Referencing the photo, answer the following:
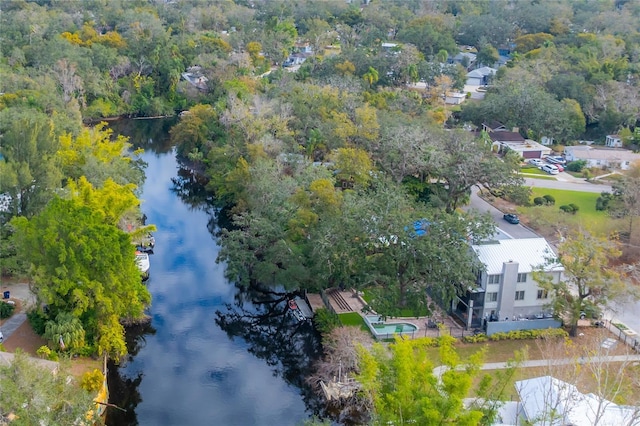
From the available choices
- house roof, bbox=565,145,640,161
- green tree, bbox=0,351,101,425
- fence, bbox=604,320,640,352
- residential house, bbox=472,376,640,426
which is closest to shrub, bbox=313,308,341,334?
residential house, bbox=472,376,640,426

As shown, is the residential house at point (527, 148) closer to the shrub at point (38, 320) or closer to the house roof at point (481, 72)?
the house roof at point (481, 72)

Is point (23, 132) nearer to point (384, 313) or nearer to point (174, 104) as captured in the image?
point (384, 313)

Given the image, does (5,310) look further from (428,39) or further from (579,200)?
(428,39)

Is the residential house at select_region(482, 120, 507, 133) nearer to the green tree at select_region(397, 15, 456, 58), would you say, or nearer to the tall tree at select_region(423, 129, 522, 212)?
the tall tree at select_region(423, 129, 522, 212)

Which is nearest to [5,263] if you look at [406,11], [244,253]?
[244,253]

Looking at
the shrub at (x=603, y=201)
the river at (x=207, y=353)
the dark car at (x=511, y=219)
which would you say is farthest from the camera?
the shrub at (x=603, y=201)

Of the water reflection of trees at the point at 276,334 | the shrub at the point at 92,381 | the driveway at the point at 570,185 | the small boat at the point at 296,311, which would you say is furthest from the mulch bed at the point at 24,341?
the driveway at the point at 570,185
